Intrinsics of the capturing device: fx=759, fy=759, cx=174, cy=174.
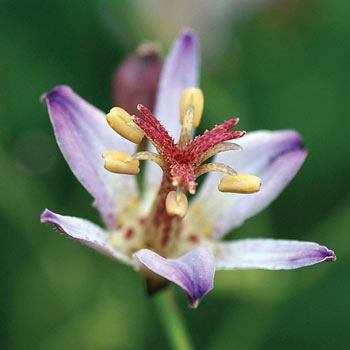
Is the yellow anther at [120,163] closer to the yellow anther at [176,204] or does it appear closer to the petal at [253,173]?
the yellow anther at [176,204]

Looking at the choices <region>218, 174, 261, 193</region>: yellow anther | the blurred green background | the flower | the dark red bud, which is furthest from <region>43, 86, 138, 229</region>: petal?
the blurred green background

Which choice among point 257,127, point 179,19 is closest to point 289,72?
point 257,127

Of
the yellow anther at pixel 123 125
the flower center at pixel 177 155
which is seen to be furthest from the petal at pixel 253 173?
the yellow anther at pixel 123 125

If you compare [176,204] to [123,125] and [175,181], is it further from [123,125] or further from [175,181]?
[123,125]

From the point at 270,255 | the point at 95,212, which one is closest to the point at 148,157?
the point at 270,255

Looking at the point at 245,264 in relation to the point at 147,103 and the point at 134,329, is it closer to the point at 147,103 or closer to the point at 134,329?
the point at 147,103

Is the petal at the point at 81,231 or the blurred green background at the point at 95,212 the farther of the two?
the blurred green background at the point at 95,212
